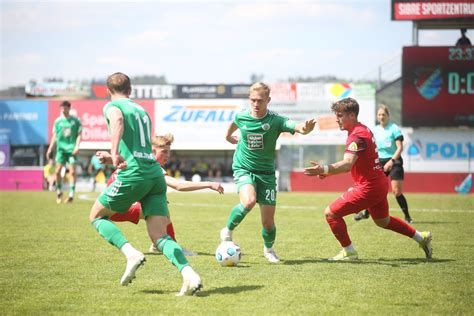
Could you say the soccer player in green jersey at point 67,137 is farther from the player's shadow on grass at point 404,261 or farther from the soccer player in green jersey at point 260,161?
the player's shadow on grass at point 404,261

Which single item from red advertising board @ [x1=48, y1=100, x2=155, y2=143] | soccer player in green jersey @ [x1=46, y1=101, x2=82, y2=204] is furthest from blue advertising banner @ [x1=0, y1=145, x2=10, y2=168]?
soccer player in green jersey @ [x1=46, y1=101, x2=82, y2=204]

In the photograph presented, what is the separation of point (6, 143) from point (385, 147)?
32.7 metres

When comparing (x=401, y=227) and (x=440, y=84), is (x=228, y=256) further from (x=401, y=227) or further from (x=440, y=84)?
(x=440, y=84)

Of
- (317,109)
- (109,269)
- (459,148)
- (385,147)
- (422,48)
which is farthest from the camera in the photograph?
(317,109)

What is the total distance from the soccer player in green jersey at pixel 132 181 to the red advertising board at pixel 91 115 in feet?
112

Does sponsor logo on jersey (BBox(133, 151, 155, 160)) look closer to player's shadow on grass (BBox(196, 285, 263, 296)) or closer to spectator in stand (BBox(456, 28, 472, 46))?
player's shadow on grass (BBox(196, 285, 263, 296))

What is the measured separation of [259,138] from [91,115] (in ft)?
111

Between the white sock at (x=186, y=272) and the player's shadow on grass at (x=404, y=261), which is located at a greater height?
the white sock at (x=186, y=272)

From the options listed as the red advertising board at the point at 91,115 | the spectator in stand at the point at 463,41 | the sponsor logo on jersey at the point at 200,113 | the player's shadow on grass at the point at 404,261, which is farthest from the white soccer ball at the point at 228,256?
the red advertising board at the point at 91,115

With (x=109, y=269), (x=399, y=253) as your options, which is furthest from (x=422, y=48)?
(x=109, y=269)

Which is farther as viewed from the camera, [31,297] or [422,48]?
[422,48]

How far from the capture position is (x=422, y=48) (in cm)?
2917

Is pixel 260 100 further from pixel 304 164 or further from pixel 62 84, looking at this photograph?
pixel 62 84

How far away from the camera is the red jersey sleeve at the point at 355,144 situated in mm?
8148
